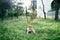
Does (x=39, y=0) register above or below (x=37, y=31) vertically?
above

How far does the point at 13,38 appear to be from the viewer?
7.62m

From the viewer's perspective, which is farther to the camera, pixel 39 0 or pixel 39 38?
pixel 39 0

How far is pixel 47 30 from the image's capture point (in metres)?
9.66

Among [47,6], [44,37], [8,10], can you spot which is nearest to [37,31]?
[44,37]

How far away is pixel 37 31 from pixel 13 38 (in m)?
2.22

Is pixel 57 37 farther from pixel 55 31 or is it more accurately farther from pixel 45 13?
pixel 45 13

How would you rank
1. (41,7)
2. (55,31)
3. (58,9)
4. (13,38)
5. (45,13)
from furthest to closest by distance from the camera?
(41,7) → (45,13) → (58,9) → (55,31) → (13,38)

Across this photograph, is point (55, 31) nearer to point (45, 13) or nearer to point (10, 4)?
point (45, 13)

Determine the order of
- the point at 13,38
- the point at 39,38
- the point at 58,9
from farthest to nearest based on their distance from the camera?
the point at 58,9, the point at 39,38, the point at 13,38

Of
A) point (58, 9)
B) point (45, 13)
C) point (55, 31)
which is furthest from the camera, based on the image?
point (45, 13)

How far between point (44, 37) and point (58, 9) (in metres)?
7.03

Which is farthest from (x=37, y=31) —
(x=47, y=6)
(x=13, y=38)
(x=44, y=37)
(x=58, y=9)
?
(x=47, y=6)

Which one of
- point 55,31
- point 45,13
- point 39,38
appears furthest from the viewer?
point 45,13

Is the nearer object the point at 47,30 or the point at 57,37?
the point at 57,37
